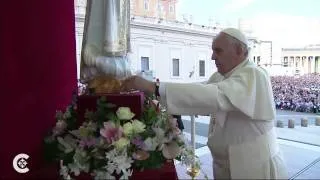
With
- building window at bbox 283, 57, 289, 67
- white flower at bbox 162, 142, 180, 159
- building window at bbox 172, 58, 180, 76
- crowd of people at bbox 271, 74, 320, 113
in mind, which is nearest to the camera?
white flower at bbox 162, 142, 180, 159

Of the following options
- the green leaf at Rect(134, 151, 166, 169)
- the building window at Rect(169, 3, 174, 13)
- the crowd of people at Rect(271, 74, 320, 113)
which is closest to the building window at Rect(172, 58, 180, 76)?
the building window at Rect(169, 3, 174, 13)

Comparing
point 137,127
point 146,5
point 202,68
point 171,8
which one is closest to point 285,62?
point 202,68

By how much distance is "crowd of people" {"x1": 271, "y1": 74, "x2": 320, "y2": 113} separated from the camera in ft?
20.7

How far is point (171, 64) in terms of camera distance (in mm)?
9930

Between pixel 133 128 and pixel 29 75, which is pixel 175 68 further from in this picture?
pixel 133 128

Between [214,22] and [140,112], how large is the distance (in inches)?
265

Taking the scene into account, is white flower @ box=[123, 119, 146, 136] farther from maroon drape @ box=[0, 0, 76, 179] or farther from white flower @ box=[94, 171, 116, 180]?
maroon drape @ box=[0, 0, 76, 179]

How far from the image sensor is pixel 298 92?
683 centimetres

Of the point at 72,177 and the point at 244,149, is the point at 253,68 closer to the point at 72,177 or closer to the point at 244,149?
the point at 244,149

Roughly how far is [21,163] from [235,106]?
3.06 ft

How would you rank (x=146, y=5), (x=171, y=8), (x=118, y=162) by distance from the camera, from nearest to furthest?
(x=118, y=162) → (x=146, y=5) → (x=171, y=8)

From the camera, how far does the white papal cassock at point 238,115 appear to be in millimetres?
1100

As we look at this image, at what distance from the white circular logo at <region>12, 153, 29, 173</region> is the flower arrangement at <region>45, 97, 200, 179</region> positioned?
14.0 inches

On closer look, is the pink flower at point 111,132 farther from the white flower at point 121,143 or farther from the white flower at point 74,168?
the white flower at point 74,168
